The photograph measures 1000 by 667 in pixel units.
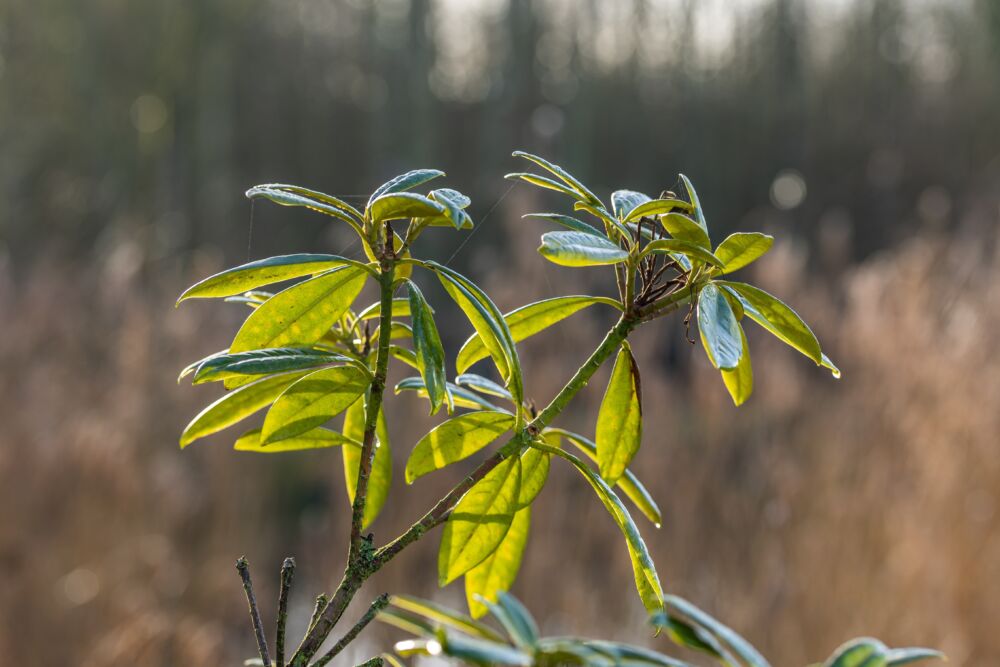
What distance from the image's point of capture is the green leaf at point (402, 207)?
0.24 m

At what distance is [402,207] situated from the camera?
0.25 meters

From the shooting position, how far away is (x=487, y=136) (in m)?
6.54

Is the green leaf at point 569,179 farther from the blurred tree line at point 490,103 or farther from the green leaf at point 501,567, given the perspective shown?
the blurred tree line at point 490,103

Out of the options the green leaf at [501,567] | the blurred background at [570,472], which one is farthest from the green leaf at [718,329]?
the blurred background at [570,472]

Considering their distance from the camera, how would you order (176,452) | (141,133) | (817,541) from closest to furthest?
(817,541), (176,452), (141,133)

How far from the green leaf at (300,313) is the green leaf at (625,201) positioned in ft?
0.30

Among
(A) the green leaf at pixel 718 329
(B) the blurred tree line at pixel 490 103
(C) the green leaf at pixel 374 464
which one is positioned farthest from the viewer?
(B) the blurred tree line at pixel 490 103

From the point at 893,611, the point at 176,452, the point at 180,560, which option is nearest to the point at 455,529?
the point at 893,611

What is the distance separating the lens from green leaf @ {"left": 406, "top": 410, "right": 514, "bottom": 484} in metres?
0.31

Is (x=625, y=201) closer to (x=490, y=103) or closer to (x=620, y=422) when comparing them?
(x=620, y=422)

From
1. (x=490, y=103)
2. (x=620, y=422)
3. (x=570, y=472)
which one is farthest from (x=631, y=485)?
(x=490, y=103)

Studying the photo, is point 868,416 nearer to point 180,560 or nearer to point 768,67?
point 180,560

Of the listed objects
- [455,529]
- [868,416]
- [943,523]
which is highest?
[455,529]

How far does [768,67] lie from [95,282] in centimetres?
517
